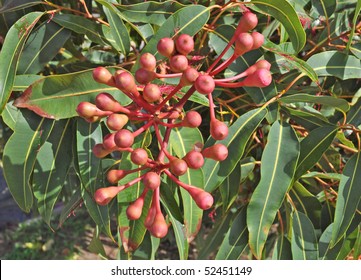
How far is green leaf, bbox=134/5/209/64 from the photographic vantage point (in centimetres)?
109

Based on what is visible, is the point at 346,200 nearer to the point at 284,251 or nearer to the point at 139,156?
the point at 284,251

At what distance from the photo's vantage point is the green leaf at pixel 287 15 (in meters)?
1.13

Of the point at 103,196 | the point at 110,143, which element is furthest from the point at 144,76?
the point at 103,196

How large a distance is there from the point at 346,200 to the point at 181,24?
0.59 m

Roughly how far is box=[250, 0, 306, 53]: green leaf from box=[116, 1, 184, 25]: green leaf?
0.19 metres

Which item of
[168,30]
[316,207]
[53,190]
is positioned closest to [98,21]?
[168,30]

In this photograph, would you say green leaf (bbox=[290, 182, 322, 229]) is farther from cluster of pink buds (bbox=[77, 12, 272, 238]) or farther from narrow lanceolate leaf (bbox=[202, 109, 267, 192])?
cluster of pink buds (bbox=[77, 12, 272, 238])

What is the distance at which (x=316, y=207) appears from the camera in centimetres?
148

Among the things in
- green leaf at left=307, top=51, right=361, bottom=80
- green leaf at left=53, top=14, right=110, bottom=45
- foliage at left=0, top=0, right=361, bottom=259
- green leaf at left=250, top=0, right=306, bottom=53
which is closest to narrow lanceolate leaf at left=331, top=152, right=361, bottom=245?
foliage at left=0, top=0, right=361, bottom=259

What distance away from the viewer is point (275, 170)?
4.04ft

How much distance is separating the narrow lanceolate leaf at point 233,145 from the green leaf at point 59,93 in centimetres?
27

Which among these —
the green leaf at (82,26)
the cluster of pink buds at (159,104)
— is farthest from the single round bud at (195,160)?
the green leaf at (82,26)

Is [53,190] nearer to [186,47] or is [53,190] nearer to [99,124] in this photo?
[99,124]

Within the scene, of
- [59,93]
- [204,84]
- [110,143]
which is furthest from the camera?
[59,93]
